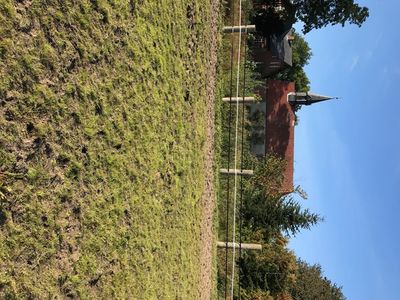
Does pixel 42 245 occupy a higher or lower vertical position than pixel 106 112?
lower

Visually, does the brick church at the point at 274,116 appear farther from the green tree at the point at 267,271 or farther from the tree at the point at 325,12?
the green tree at the point at 267,271

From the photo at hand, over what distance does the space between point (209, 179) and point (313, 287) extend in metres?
16.8

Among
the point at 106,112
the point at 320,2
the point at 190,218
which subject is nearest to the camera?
the point at 106,112

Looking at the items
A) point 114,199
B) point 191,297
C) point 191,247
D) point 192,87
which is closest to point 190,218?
point 191,247

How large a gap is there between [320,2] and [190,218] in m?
14.8

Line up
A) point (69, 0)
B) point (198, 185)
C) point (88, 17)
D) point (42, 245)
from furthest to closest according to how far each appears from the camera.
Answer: point (198, 185) < point (88, 17) < point (69, 0) < point (42, 245)

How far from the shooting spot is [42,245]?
4570mm

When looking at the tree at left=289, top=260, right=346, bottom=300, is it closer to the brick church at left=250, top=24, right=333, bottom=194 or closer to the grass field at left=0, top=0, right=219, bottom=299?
the brick church at left=250, top=24, right=333, bottom=194

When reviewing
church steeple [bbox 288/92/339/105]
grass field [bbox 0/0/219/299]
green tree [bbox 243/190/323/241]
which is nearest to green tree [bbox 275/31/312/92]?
church steeple [bbox 288/92/339/105]

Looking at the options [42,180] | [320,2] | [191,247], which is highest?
[320,2]

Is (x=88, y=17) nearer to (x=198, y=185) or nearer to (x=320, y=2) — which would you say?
(x=198, y=185)

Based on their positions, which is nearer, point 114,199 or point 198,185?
point 114,199

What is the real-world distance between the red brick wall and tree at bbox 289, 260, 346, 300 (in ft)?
17.7

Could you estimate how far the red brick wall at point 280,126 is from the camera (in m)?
24.8
